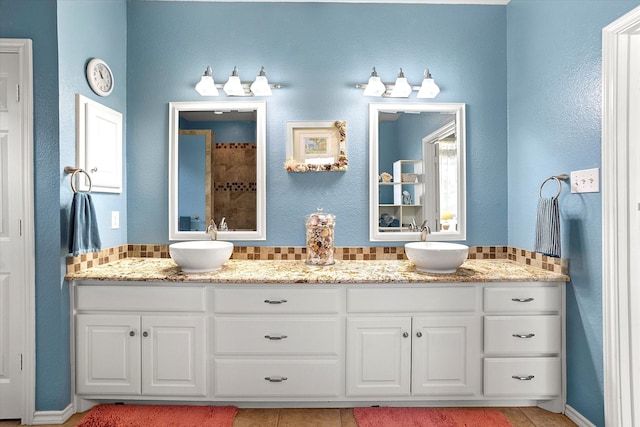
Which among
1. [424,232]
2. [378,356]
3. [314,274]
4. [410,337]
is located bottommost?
[378,356]

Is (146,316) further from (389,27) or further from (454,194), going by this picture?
(389,27)

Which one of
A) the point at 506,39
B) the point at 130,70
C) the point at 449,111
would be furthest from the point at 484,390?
the point at 130,70

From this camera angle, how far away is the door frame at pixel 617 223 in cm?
172

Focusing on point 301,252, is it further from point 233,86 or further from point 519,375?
point 519,375

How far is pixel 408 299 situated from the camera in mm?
2066

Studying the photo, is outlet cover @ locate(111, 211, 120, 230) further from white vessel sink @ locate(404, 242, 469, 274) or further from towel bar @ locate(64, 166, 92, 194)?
white vessel sink @ locate(404, 242, 469, 274)

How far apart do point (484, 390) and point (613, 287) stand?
0.86 m

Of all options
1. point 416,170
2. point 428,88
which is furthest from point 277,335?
point 428,88

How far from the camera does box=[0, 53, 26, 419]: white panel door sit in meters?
2.00

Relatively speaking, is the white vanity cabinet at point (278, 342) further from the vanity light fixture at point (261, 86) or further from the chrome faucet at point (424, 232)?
the vanity light fixture at point (261, 86)

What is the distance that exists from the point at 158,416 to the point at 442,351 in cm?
162

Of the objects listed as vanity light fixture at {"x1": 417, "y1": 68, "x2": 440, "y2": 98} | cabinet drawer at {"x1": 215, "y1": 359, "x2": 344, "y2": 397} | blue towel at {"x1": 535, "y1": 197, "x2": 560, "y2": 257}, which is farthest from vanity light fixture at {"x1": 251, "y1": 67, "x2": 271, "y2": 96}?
blue towel at {"x1": 535, "y1": 197, "x2": 560, "y2": 257}

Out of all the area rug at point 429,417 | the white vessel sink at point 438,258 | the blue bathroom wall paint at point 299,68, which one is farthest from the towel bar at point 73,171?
the area rug at point 429,417

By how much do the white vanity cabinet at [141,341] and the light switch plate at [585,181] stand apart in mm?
2116
